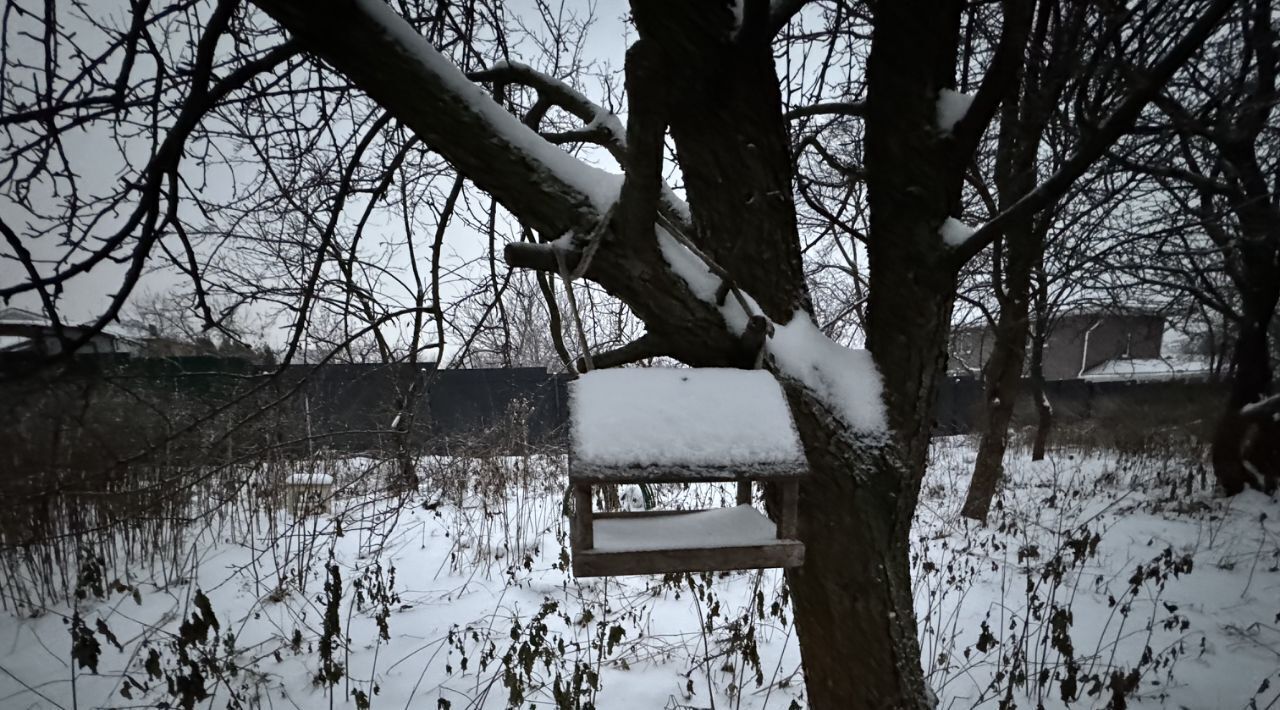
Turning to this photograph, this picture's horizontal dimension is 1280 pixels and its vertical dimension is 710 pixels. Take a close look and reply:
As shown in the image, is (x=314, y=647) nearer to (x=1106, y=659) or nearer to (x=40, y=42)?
(x=40, y=42)

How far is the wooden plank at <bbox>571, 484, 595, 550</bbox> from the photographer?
1.21 m

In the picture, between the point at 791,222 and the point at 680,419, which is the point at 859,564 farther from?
the point at 791,222

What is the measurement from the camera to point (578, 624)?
3387mm

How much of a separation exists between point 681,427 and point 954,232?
37.8 inches

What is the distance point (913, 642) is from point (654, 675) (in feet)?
5.85

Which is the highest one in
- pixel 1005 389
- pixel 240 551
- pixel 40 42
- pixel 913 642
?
pixel 40 42

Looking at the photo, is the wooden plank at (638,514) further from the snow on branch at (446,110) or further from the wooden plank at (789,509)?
the snow on branch at (446,110)

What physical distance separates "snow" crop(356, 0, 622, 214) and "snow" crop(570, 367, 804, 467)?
1.62 feet

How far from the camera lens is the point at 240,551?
172 inches

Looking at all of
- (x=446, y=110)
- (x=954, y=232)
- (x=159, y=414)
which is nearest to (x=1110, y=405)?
(x=954, y=232)

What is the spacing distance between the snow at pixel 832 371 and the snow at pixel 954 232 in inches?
14.7

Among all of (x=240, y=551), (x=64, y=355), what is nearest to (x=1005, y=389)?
(x=64, y=355)

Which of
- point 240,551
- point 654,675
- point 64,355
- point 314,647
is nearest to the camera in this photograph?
point 64,355

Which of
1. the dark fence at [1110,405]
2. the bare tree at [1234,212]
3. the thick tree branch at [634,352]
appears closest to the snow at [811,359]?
the thick tree branch at [634,352]
